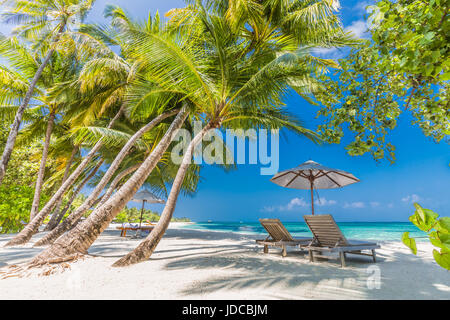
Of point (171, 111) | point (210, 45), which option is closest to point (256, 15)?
point (210, 45)

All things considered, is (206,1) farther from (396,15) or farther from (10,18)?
(396,15)

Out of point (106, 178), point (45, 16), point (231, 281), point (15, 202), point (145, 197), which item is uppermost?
point (45, 16)

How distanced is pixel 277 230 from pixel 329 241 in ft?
3.91

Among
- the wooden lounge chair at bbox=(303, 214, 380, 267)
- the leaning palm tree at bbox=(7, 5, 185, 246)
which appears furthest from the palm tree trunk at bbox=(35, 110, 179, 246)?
the wooden lounge chair at bbox=(303, 214, 380, 267)

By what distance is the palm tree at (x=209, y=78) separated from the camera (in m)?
4.61

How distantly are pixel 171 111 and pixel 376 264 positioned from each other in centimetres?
650

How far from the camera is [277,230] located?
561 cm

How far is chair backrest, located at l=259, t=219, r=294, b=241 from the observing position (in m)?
5.43

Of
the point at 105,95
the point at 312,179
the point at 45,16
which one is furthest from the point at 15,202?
the point at 312,179

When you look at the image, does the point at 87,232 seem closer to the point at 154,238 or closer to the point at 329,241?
the point at 154,238

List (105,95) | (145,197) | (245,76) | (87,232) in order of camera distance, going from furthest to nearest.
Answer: (145,197), (105,95), (245,76), (87,232)
